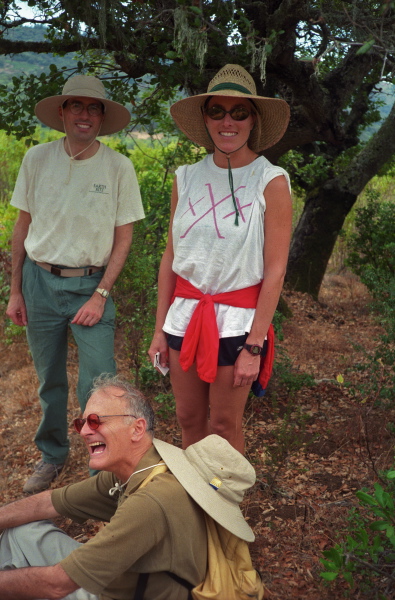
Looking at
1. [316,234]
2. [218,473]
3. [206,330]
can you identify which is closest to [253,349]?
[206,330]

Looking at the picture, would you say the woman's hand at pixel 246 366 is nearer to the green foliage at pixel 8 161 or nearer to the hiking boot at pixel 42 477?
the hiking boot at pixel 42 477

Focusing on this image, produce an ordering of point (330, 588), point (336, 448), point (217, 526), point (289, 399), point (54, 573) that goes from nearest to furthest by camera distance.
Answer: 1. point (54, 573)
2. point (217, 526)
3. point (330, 588)
4. point (336, 448)
5. point (289, 399)

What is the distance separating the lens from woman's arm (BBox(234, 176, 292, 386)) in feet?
9.35

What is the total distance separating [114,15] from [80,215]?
56.0 inches

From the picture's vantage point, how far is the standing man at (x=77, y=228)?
140 inches

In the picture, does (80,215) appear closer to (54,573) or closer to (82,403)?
(82,403)

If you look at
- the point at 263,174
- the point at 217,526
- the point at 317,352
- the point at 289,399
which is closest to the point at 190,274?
the point at 263,174

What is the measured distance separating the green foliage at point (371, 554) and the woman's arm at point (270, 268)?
691 millimetres

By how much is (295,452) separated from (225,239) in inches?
80.1

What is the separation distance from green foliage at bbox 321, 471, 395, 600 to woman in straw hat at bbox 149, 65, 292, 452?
693 mm

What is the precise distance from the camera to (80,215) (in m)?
3.54

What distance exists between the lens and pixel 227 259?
2867 mm

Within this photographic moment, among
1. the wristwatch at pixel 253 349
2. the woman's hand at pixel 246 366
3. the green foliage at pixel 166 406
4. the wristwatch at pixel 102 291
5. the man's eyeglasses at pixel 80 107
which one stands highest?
the man's eyeglasses at pixel 80 107

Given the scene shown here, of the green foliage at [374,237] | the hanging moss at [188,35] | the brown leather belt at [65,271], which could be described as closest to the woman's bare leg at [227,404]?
the brown leather belt at [65,271]
